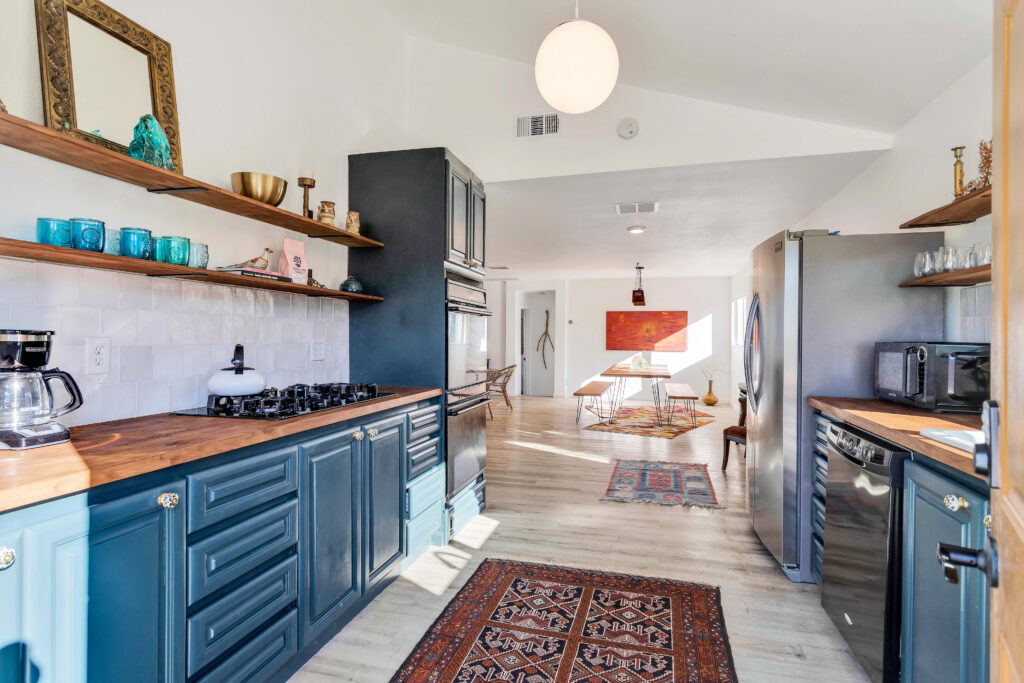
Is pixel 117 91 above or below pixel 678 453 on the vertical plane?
above

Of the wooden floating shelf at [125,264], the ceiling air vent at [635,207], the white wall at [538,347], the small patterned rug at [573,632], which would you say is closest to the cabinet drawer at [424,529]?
the small patterned rug at [573,632]

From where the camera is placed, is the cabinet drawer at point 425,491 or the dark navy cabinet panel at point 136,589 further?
the cabinet drawer at point 425,491

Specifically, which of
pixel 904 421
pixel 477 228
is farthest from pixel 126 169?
pixel 904 421

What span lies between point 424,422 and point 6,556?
192cm

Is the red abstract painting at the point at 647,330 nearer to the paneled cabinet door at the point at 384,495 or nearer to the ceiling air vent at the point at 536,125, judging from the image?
the ceiling air vent at the point at 536,125

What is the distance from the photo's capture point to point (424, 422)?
9.34ft

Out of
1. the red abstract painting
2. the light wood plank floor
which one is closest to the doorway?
the red abstract painting

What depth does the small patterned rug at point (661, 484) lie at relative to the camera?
12.7 ft

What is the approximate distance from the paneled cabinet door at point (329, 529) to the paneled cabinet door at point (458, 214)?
140 centimetres

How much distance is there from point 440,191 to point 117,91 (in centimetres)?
155

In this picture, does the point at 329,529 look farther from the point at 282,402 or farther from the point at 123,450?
the point at 123,450

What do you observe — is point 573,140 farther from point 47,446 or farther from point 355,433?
point 47,446

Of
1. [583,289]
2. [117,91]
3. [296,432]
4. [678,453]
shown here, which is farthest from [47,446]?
[583,289]

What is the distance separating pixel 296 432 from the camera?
1.81m
